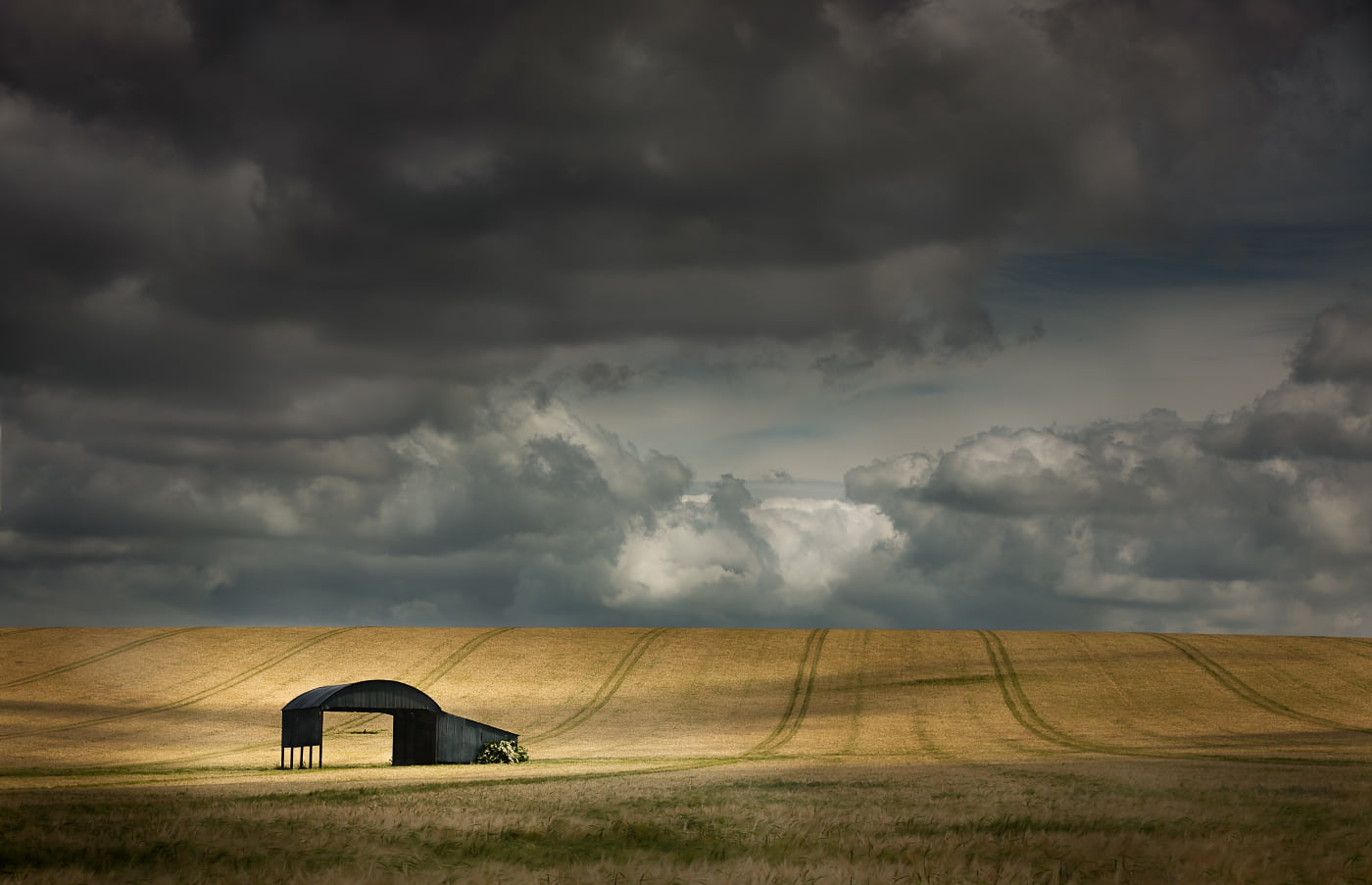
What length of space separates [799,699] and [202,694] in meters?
50.8

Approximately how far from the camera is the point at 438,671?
96.1 m

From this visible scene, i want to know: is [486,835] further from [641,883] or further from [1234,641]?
[1234,641]

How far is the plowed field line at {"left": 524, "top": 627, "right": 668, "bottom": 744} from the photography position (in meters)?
76.1

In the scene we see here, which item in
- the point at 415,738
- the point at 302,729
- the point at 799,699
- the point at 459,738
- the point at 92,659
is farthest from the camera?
the point at 92,659

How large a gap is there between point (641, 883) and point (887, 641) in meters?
103

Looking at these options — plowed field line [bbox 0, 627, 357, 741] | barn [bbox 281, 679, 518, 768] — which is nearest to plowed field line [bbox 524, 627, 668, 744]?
barn [bbox 281, 679, 518, 768]

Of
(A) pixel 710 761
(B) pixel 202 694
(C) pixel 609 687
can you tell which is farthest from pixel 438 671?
Result: (A) pixel 710 761

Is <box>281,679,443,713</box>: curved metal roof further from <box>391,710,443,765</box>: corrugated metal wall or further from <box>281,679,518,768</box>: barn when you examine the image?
<box>391,710,443,765</box>: corrugated metal wall

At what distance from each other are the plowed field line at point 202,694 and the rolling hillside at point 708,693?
369 millimetres

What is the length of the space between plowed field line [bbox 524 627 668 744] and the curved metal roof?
13.1 m

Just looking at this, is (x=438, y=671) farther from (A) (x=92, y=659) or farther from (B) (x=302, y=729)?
(B) (x=302, y=729)

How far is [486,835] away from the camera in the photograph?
16.9 meters

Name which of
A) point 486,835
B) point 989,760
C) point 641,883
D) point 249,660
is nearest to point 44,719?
point 249,660

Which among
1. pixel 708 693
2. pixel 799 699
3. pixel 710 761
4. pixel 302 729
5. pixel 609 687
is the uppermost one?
pixel 609 687
